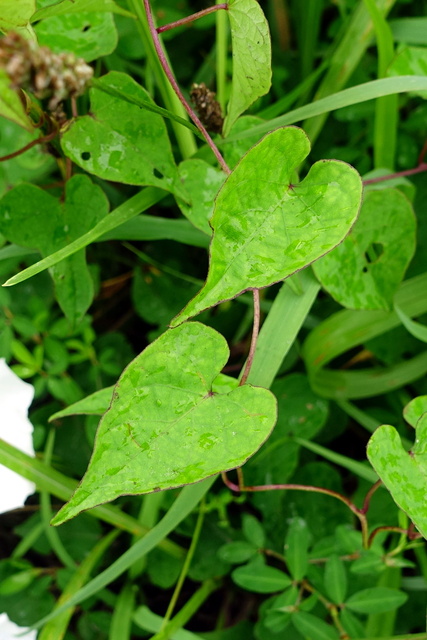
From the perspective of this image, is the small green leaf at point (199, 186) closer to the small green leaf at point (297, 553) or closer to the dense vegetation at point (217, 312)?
the dense vegetation at point (217, 312)

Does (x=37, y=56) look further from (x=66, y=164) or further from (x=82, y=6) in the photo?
(x=66, y=164)

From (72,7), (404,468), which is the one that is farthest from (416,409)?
(72,7)

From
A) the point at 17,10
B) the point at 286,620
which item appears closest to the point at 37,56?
the point at 17,10

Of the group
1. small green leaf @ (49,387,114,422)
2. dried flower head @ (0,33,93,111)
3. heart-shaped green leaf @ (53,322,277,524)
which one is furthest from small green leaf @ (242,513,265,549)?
dried flower head @ (0,33,93,111)

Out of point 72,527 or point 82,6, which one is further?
point 72,527

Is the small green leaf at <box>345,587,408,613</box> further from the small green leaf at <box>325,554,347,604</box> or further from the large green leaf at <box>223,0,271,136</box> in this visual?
the large green leaf at <box>223,0,271,136</box>

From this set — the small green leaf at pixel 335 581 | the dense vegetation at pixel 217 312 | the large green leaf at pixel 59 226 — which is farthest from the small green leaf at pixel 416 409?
the large green leaf at pixel 59 226
